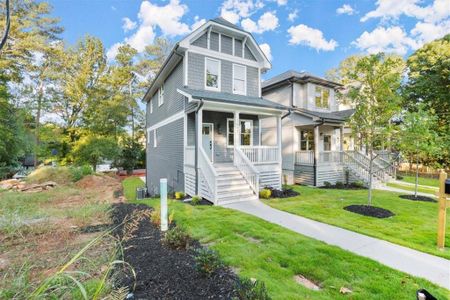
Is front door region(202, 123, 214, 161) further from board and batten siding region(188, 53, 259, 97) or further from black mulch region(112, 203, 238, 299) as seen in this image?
black mulch region(112, 203, 238, 299)

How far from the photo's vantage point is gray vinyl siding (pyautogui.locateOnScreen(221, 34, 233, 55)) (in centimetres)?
1173

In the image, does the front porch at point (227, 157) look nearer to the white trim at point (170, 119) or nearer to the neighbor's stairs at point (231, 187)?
the neighbor's stairs at point (231, 187)

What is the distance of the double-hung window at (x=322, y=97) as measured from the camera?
1555 centimetres

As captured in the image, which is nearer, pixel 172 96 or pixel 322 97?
pixel 172 96

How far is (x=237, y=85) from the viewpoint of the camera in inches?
484

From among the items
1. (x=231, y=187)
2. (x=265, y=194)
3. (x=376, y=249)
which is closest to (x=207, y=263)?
(x=376, y=249)

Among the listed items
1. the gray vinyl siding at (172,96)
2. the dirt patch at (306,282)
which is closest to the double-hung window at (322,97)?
the gray vinyl siding at (172,96)

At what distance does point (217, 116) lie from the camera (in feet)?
39.0

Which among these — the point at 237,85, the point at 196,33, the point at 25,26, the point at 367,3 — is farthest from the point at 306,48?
the point at 25,26

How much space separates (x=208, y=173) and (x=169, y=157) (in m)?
5.26

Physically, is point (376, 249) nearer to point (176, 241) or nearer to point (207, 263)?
point (207, 263)

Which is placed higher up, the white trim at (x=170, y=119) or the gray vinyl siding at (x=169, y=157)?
the white trim at (x=170, y=119)

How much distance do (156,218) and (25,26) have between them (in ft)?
84.2

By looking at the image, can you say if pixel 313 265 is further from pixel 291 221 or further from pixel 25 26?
pixel 25 26
